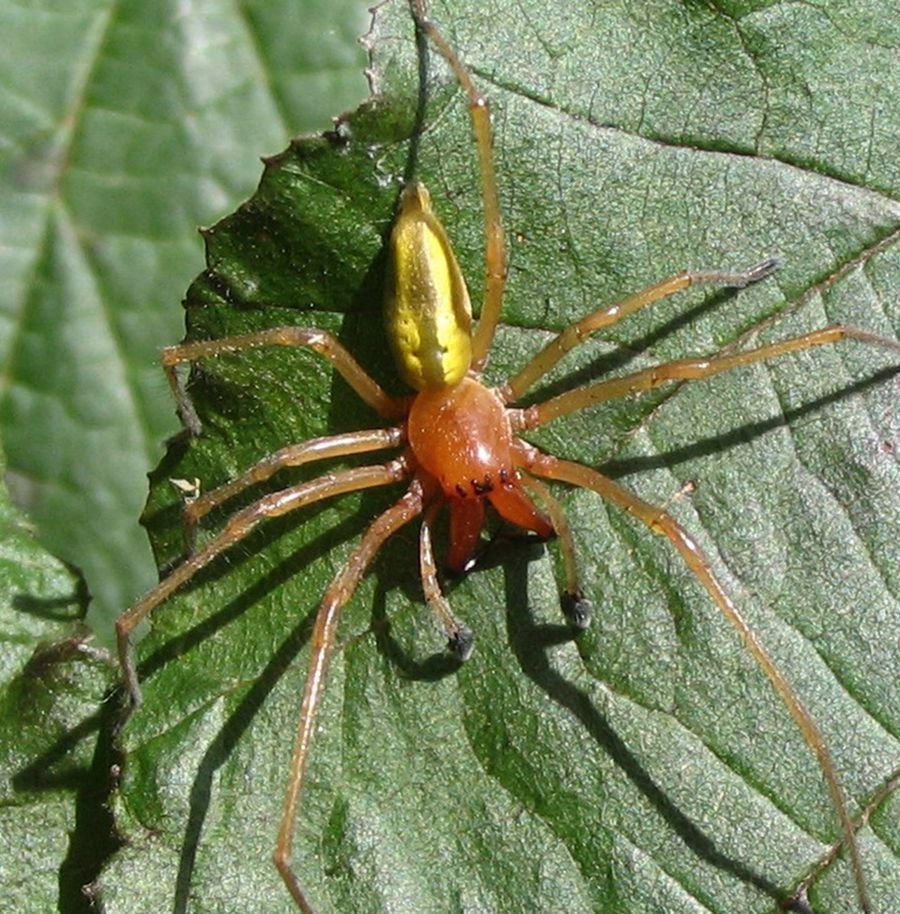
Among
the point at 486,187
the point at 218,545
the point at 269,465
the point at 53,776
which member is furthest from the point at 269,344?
the point at 53,776

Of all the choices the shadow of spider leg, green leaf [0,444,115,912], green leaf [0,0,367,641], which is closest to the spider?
the shadow of spider leg

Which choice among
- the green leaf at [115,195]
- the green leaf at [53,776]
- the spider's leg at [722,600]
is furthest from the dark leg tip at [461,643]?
the green leaf at [115,195]

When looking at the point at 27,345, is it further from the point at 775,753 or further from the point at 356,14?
the point at 775,753

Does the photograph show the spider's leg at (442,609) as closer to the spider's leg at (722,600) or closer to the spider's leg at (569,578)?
the spider's leg at (569,578)

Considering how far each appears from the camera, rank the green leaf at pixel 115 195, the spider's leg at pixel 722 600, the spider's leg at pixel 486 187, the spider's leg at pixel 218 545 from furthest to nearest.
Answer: the green leaf at pixel 115 195 → the spider's leg at pixel 218 545 → the spider's leg at pixel 486 187 → the spider's leg at pixel 722 600

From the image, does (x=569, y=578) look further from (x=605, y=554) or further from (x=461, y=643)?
(x=461, y=643)

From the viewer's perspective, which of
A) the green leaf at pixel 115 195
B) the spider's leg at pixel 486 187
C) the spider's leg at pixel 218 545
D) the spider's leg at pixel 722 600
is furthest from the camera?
the green leaf at pixel 115 195
